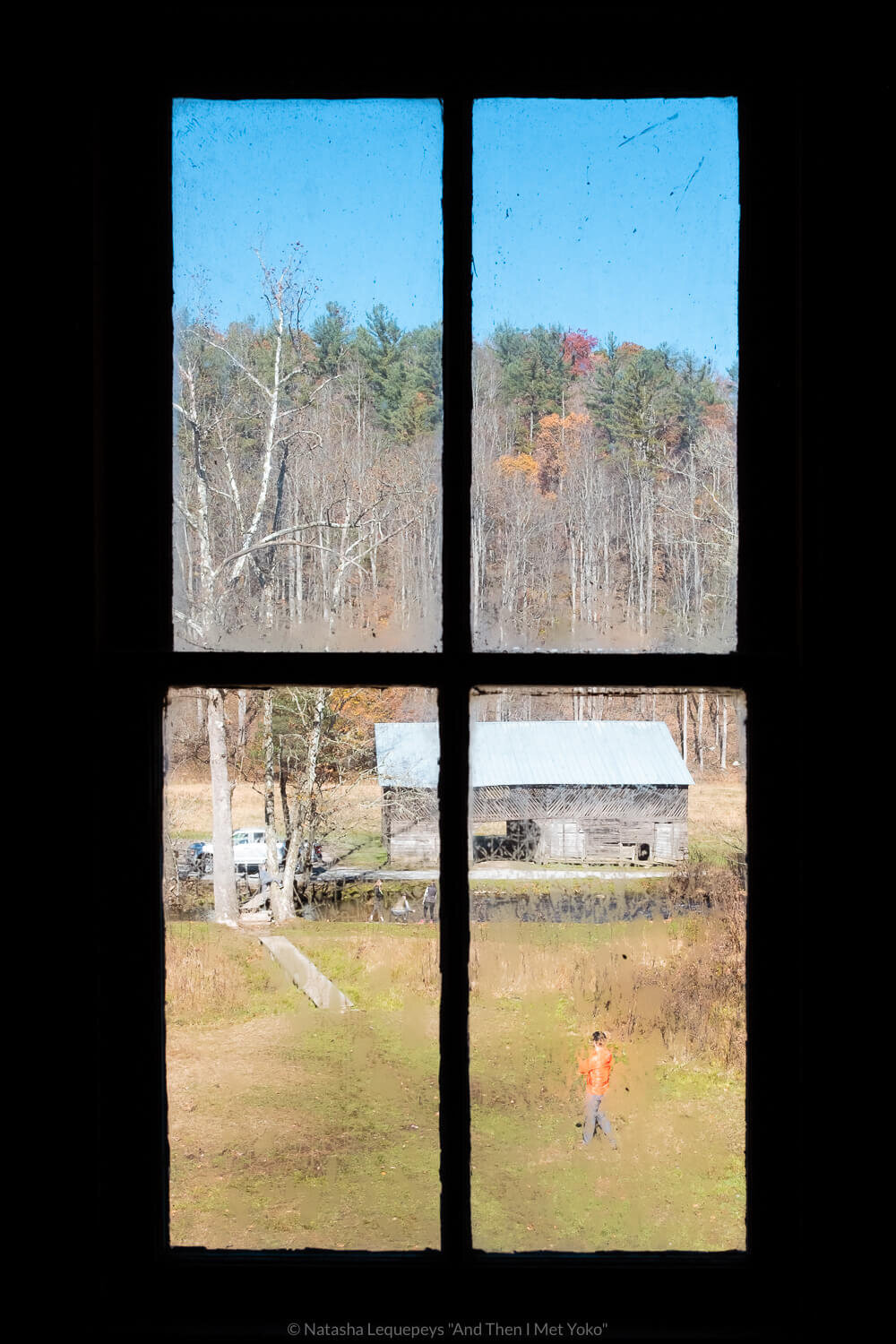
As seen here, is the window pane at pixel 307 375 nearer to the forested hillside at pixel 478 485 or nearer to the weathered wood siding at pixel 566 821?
the forested hillside at pixel 478 485

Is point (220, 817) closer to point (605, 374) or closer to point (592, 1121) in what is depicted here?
point (592, 1121)

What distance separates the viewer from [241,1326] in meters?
0.95

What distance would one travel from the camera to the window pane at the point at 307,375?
101 centimetres

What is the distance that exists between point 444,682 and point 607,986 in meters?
0.37

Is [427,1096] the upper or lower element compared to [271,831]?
lower

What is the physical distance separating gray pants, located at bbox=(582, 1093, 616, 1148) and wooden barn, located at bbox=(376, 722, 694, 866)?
0.25 metres

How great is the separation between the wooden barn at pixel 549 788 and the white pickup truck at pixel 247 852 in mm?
130

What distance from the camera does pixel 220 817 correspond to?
3.29 feet

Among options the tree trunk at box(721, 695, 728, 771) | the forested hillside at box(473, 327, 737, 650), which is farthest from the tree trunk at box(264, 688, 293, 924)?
the tree trunk at box(721, 695, 728, 771)

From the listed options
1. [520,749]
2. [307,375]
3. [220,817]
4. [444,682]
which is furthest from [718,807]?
[307,375]

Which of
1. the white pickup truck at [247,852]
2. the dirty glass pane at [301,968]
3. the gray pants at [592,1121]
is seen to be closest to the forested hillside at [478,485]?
the dirty glass pane at [301,968]
